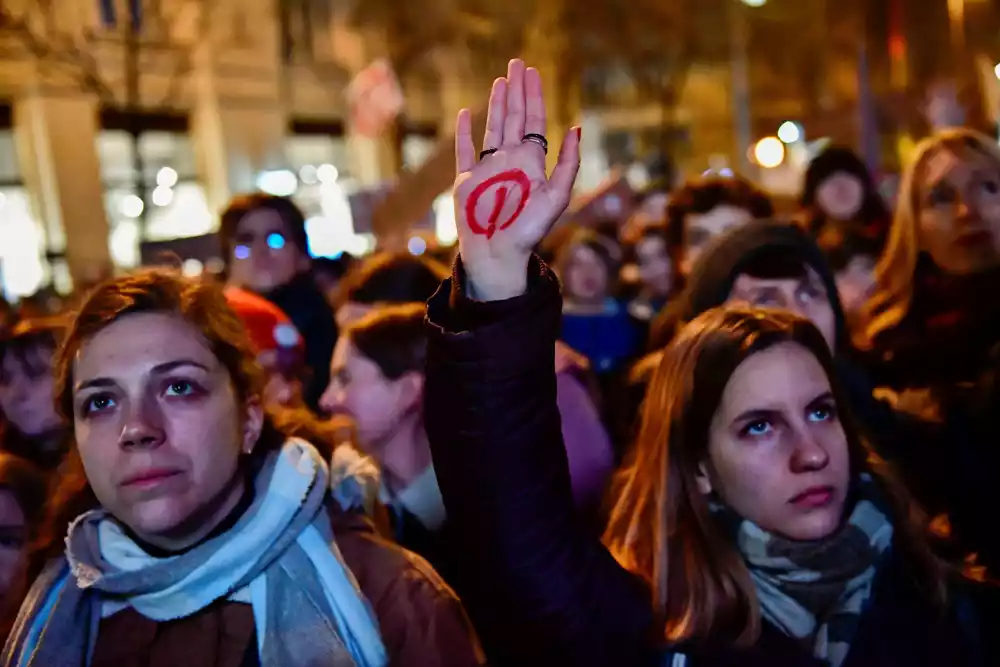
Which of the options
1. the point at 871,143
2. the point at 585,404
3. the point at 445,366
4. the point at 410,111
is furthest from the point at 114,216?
the point at 445,366

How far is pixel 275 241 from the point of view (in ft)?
13.0

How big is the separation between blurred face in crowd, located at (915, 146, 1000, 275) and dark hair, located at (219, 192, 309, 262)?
257 centimetres

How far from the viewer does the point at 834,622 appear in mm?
1765

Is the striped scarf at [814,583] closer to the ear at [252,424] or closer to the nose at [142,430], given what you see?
the ear at [252,424]

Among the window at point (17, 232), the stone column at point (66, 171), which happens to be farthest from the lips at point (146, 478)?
the window at point (17, 232)

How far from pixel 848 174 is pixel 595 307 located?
1634mm

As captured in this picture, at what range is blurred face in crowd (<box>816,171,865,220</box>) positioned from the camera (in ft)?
16.0

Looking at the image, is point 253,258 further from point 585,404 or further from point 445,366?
point 445,366

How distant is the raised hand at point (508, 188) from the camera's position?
1.43 m

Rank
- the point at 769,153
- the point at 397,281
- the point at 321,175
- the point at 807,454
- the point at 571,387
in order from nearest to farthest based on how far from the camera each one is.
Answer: the point at 807,454, the point at 571,387, the point at 397,281, the point at 769,153, the point at 321,175

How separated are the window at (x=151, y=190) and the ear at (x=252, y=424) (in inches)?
508

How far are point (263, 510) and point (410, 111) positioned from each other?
1868cm

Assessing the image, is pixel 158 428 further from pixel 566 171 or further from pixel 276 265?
pixel 276 265

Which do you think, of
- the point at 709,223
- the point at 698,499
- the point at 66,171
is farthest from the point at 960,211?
the point at 66,171
